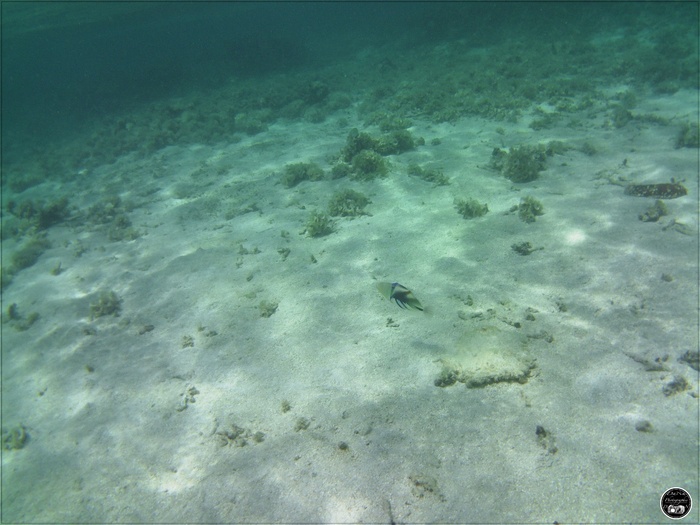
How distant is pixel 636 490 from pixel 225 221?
829cm

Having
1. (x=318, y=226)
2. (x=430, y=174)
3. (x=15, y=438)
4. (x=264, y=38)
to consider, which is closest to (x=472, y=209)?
(x=430, y=174)

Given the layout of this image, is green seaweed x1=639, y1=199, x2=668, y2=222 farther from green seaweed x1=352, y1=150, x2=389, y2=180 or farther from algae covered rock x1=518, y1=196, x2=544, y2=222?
green seaweed x1=352, y1=150, x2=389, y2=180

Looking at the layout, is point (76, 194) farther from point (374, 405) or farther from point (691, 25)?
point (691, 25)

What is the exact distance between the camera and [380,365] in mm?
4113

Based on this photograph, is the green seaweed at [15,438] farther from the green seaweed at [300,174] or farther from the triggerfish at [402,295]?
the green seaweed at [300,174]

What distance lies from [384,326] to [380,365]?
0.67 meters

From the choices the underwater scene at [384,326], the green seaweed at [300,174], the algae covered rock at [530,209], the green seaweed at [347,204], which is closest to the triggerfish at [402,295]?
the underwater scene at [384,326]

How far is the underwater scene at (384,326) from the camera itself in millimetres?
3055

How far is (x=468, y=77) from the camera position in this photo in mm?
15539

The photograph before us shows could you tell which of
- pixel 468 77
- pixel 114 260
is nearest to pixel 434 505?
pixel 114 260

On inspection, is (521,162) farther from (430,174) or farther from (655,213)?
(655,213)

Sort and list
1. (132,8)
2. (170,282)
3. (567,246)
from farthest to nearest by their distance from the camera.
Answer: (132,8)
(170,282)
(567,246)

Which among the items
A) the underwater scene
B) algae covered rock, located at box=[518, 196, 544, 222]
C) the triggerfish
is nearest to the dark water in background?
the underwater scene

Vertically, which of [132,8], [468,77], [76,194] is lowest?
[76,194]
